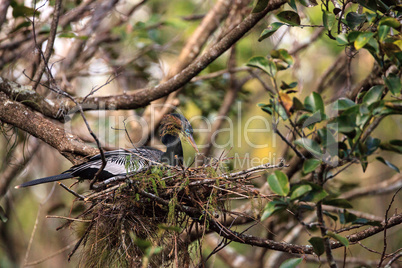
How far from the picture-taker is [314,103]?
2.23 m

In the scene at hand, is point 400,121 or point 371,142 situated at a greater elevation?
point 400,121

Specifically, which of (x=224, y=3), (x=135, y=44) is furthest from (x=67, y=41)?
(x=224, y=3)

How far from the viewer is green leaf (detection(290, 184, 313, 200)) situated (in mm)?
2049

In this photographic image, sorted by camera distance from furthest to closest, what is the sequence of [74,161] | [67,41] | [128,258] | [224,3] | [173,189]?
[67,41], [224,3], [74,161], [173,189], [128,258]

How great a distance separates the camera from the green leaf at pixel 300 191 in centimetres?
205

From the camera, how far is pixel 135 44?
6629 millimetres

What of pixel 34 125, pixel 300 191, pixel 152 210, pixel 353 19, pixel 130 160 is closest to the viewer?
pixel 300 191

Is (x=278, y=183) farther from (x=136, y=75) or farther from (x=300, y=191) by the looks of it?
(x=136, y=75)

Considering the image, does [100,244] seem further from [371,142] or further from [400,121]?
[400,121]

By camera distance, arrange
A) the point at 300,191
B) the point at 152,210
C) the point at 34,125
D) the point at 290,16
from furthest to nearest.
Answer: the point at 34,125
the point at 152,210
the point at 290,16
the point at 300,191

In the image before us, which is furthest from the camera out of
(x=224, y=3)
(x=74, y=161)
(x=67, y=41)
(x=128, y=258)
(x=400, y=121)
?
(x=400, y=121)

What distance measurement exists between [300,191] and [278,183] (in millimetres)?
119

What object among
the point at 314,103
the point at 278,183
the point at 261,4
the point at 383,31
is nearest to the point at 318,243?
the point at 278,183

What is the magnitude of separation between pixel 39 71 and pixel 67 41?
296cm
